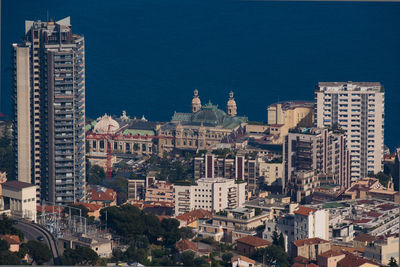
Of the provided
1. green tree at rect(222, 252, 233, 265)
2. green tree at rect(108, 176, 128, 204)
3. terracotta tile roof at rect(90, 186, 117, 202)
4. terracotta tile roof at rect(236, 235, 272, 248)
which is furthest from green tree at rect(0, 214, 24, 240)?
green tree at rect(108, 176, 128, 204)

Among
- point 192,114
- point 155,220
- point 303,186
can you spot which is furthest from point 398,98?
point 155,220

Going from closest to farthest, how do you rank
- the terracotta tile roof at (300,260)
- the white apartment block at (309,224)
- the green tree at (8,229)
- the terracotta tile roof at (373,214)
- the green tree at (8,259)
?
1. the green tree at (8,259)
2. the green tree at (8,229)
3. the terracotta tile roof at (300,260)
4. the white apartment block at (309,224)
5. the terracotta tile roof at (373,214)

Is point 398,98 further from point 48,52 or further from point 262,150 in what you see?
point 48,52

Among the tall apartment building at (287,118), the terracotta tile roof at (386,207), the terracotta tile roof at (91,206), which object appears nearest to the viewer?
the terracotta tile roof at (91,206)

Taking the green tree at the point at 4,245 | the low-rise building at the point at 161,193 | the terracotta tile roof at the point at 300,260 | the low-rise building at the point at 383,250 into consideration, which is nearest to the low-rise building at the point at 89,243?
the green tree at the point at 4,245

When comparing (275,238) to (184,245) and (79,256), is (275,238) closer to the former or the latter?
(184,245)

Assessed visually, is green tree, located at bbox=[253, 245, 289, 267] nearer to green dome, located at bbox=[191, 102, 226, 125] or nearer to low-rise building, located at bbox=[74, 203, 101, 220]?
low-rise building, located at bbox=[74, 203, 101, 220]

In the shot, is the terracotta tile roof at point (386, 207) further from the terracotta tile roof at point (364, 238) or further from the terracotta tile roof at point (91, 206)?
the terracotta tile roof at point (91, 206)
